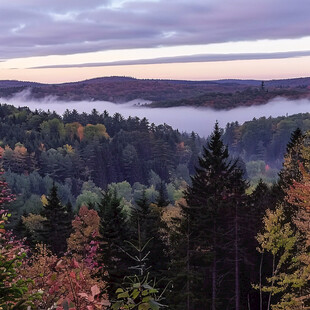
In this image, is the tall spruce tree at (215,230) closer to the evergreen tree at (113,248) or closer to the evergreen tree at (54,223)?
the evergreen tree at (113,248)

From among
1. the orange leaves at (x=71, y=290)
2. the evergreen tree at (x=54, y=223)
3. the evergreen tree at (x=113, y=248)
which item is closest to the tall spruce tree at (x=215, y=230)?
the evergreen tree at (x=113, y=248)

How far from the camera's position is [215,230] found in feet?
128

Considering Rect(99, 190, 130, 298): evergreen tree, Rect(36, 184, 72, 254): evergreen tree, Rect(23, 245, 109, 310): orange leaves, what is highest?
Rect(23, 245, 109, 310): orange leaves

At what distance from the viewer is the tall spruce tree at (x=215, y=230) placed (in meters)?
36.6

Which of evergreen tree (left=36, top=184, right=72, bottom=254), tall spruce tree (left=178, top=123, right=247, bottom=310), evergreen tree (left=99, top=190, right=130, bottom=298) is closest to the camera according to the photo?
evergreen tree (left=99, top=190, right=130, bottom=298)

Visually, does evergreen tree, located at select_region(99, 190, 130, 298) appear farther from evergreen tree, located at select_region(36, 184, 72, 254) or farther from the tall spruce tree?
evergreen tree, located at select_region(36, 184, 72, 254)

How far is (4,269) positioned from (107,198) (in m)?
44.4

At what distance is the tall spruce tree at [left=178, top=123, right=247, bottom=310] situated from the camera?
36.6 meters

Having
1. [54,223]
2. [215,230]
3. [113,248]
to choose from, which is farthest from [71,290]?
[54,223]

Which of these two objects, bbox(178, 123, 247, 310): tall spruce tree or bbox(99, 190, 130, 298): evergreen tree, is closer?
bbox(99, 190, 130, 298): evergreen tree

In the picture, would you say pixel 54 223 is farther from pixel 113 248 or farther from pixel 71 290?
pixel 71 290

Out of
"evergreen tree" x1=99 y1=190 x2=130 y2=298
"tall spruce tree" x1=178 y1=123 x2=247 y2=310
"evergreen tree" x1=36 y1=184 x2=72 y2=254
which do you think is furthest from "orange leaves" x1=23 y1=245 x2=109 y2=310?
"evergreen tree" x1=36 y1=184 x2=72 y2=254

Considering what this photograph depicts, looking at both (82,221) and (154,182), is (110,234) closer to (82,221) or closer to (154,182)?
(82,221)

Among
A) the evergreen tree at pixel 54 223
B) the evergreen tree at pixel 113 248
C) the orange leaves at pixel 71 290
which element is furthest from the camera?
the evergreen tree at pixel 54 223
